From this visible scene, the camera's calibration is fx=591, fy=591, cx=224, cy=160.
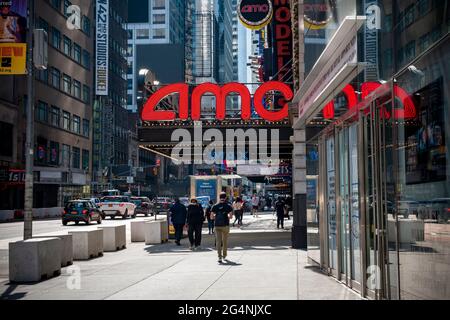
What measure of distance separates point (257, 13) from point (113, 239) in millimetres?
19232

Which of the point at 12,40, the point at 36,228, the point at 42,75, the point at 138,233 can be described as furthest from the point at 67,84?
the point at 138,233

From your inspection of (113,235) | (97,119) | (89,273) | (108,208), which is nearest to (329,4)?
(89,273)

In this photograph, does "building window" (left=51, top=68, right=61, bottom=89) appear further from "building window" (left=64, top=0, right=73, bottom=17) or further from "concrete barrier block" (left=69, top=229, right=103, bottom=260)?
"concrete barrier block" (left=69, top=229, right=103, bottom=260)

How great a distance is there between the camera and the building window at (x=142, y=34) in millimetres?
153150

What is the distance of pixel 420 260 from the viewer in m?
5.98

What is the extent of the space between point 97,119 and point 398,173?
91976 mm

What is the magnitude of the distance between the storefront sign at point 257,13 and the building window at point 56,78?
136ft

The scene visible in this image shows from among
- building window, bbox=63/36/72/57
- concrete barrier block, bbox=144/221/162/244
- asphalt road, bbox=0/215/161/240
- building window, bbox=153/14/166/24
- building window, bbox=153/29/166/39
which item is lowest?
asphalt road, bbox=0/215/161/240

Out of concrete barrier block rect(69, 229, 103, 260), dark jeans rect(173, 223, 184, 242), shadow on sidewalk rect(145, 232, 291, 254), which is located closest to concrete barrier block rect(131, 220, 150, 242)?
shadow on sidewalk rect(145, 232, 291, 254)

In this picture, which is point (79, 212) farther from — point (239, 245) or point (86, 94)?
point (86, 94)

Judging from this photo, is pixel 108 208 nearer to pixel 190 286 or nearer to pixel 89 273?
pixel 89 273

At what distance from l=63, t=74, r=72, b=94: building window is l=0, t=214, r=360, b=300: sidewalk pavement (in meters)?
59.7

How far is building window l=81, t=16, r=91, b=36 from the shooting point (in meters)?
81.4

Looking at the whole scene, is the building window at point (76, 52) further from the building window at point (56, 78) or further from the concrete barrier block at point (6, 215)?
the concrete barrier block at point (6, 215)
